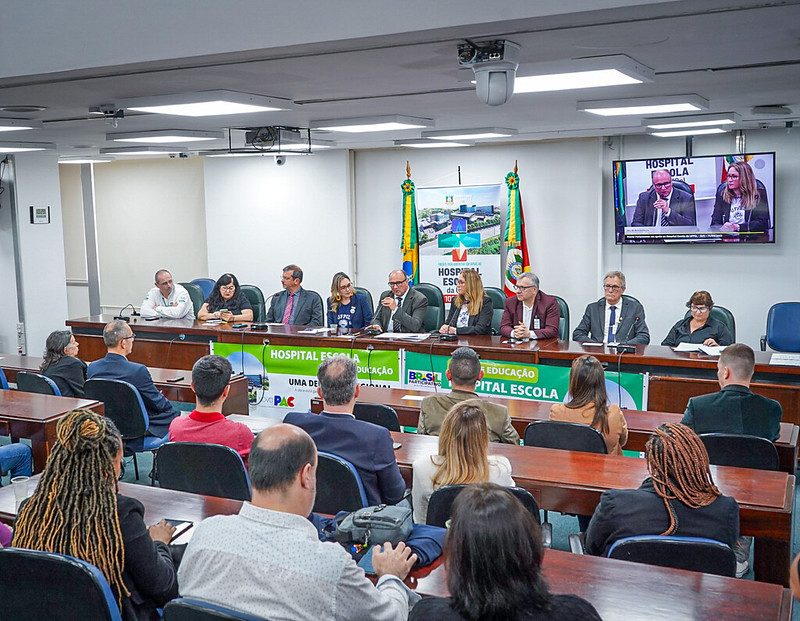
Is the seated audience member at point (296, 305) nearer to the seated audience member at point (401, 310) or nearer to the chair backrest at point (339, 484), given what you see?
the seated audience member at point (401, 310)

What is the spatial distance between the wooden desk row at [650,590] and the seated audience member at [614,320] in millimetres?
4478

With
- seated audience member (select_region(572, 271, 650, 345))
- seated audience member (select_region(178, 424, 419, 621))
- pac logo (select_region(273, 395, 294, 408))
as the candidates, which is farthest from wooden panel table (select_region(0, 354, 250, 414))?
seated audience member (select_region(178, 424, 419, 621))

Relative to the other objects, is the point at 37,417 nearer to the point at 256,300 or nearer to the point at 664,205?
the point at 256,300

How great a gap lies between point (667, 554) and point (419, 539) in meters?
0.80

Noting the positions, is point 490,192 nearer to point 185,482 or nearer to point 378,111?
point 378,111

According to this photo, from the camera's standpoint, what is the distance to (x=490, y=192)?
966 centimetres

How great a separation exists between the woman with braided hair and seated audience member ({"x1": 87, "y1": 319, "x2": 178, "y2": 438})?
347cm

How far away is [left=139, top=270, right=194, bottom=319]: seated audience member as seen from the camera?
8641mm

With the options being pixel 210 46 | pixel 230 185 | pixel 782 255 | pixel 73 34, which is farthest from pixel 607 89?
pixel 230 185

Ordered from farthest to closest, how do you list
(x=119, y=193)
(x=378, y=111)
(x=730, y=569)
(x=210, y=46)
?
(x=119, y=193), (x=378, y=111), (x=210, y=46), (x=730, y=569)

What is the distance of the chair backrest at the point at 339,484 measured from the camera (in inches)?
128

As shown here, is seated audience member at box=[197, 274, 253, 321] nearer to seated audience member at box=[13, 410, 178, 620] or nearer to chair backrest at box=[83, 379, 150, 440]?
chair backrest at box=[83, 379, 150, 440]

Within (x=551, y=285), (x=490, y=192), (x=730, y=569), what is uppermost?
(x=490, y=192)

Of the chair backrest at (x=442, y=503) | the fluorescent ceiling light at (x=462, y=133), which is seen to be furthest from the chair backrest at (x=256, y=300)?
the chair backrest at (x=442, y=503)
